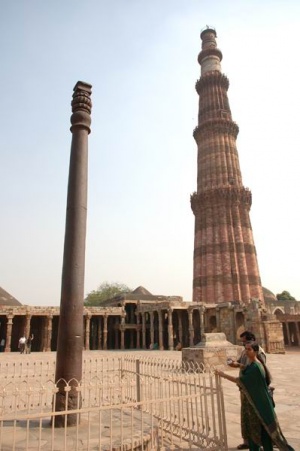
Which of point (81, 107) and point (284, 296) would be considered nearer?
point (81, 107)

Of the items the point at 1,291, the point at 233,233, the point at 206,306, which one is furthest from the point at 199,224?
the point at 1,291

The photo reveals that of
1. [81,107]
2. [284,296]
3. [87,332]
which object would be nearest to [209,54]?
[87,332]

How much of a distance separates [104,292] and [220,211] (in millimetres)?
32912

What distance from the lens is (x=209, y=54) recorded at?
43094 mm

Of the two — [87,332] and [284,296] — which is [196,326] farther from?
[284,296]

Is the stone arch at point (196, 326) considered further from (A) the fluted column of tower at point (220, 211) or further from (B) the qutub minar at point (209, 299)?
(A) the fluted column of tower at point (220, 211)

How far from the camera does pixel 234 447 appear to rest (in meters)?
4.45

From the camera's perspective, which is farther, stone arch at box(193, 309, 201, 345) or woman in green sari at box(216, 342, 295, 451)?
stone arch at box(193, 309, 201, 345)

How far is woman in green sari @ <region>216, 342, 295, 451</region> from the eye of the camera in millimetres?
3711

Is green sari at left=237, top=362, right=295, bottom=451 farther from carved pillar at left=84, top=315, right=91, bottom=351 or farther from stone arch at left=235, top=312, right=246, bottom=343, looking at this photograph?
carved pillar at left=84, top=315, right=91, bottom=351

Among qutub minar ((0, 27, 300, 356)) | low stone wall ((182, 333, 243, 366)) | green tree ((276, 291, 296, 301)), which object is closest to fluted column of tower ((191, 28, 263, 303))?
qutub minar ((0, 27, 300, 356))

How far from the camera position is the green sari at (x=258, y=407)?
370 centimetres

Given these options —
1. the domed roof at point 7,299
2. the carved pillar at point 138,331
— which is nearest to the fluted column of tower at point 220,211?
the carved pillar at point 138,331

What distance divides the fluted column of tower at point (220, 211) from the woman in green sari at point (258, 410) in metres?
28.9
